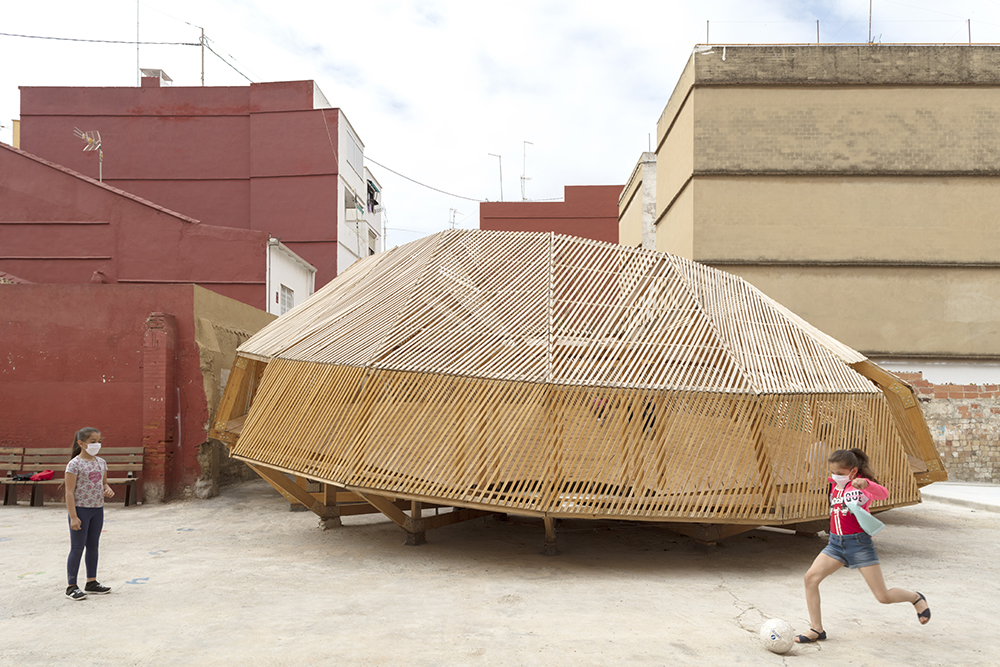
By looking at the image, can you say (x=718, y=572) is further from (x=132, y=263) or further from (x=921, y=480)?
(x=132, y=263)

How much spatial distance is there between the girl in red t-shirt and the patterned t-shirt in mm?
5755

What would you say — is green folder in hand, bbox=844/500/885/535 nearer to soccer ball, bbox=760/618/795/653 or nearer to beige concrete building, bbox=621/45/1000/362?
soccer ball, bbox=760/618/795/653

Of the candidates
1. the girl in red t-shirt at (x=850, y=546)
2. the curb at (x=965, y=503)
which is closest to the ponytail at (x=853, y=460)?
the girl in red t-shirt at (x=850, y=546)

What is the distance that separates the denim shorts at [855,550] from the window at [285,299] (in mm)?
18704

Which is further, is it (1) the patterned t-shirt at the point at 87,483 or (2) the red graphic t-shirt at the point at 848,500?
(1) the patterned t-shirt at the point at 87,483

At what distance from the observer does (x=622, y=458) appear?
7.54m

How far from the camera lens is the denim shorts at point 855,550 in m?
5.19

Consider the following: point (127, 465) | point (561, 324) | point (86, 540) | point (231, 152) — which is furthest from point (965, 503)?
point (231, 152)

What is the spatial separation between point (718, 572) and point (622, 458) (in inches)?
63.5

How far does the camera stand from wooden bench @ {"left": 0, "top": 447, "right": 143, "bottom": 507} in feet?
38.3

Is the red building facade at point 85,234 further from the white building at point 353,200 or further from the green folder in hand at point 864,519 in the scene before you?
the green folder in hand at point 864,519

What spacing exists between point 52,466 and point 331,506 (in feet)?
18.0

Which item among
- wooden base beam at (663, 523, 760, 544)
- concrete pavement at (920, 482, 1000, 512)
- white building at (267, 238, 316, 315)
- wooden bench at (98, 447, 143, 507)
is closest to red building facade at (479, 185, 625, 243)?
white building at (267, 238, 316, 315)

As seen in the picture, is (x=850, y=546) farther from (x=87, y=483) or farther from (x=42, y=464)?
(x=42, y=464)
